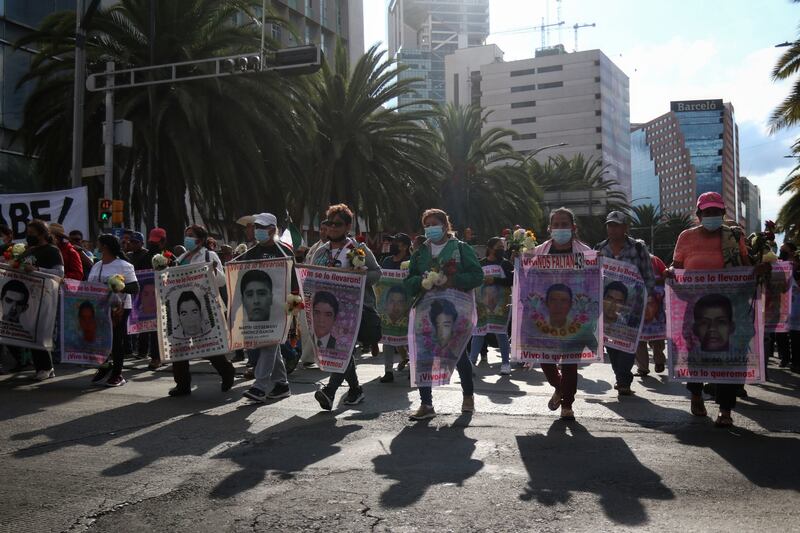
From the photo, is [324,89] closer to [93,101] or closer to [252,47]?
[252,47]

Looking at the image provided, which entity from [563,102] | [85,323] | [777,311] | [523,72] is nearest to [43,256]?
[85,323]

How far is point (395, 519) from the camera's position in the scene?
415 cm

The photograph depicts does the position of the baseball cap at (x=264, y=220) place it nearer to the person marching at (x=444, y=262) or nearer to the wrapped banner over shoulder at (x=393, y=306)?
the person marching at (x=444, y=262)

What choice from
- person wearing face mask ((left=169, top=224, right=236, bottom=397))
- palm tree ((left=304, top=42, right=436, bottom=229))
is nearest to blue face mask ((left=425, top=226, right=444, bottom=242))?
person wearing face mask ((left=169, top=224, right=236, bottom=397))

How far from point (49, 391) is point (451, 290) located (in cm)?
462

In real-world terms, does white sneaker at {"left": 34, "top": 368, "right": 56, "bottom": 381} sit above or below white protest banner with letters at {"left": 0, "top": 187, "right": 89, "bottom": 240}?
below

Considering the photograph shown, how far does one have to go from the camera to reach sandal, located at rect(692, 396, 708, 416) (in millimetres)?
7309

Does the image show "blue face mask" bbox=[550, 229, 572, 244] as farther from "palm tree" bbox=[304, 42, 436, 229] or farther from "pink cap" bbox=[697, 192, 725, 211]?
"palm tree" bbox=[304, 42, 436, 229]

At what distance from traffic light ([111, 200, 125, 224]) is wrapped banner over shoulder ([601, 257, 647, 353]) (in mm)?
12903

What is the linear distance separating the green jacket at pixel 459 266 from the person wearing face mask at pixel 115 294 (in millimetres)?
3742

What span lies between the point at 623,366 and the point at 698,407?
1.51m

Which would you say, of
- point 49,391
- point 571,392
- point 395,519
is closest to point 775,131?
point 571,392

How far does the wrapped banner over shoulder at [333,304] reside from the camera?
26.0 ft

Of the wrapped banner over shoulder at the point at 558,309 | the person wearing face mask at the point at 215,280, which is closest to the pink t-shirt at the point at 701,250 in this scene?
the wrapped banner over shoulder at the point at 558,309
